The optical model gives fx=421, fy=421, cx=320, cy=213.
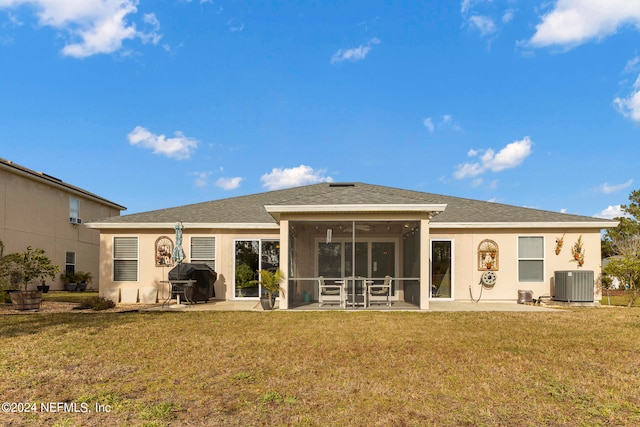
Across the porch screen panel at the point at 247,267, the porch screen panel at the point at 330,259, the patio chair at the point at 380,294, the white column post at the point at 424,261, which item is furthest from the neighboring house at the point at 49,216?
the white column post at the point at 424,261

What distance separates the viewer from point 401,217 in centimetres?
1201

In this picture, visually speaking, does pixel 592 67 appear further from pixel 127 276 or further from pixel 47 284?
pixel 47 284

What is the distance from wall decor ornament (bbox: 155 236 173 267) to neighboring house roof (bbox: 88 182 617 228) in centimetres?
62

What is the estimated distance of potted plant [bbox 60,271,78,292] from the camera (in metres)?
22.0

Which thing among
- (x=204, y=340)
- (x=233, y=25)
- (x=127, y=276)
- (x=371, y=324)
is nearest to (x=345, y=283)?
(x=371, y=324)

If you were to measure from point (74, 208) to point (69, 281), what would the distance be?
4433mm

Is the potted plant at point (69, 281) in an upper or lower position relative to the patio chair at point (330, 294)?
lower

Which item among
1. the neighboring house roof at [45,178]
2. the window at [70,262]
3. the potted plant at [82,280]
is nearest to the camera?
the neighboring house roof at [45,178]

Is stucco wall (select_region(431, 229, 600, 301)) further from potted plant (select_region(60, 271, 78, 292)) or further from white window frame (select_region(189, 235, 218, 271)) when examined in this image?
potted plant (select_region(60, 271, 78, 292))

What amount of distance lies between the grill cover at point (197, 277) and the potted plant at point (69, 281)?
1135 centimetres

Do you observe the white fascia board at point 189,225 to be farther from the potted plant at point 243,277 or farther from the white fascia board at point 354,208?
the white fascia board at point 354,208

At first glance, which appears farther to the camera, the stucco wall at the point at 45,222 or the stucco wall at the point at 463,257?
the stucco wall at the point at 45,222

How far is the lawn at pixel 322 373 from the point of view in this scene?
3.82 meters

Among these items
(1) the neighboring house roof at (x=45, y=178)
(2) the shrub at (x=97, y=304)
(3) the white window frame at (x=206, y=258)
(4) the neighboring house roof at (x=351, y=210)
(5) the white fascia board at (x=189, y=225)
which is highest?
(1) the neighboring house roof at (x=45, y=178)
